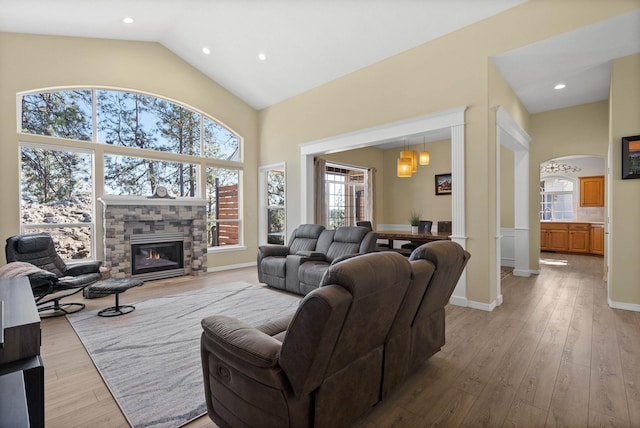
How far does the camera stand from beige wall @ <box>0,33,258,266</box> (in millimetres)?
4391

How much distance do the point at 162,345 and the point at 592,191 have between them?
10.6m

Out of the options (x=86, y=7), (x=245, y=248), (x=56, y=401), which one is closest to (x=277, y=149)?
(x=245, y=248)

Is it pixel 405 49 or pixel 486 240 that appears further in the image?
pixel 405 49

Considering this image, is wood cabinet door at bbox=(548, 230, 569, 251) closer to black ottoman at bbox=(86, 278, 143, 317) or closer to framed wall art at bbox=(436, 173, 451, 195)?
framed wall art at bbox=(436, 173, 451, 195)

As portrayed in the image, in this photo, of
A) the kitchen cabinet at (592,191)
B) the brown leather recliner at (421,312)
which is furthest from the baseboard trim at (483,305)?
the kitchen cabinet at (592,191)

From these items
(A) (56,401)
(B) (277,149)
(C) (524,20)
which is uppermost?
(C) (524,20)

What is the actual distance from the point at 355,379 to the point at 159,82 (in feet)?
20.3

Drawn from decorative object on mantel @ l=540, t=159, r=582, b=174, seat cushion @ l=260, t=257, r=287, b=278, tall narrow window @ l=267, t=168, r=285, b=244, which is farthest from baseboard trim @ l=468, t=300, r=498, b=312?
decorative object on mantel @ l=540, t=159, r=582, b=174

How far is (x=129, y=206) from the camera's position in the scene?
5.26 meters

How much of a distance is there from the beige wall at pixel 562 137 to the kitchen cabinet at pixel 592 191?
11.8ft

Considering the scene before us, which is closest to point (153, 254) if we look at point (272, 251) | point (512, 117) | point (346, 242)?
point (272, 251)

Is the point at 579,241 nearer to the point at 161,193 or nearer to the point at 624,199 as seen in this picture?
the point at 624,199

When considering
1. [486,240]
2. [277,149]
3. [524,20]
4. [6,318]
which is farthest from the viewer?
[277,149]

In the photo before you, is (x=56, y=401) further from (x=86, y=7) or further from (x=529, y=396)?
(x=86, y=7)
